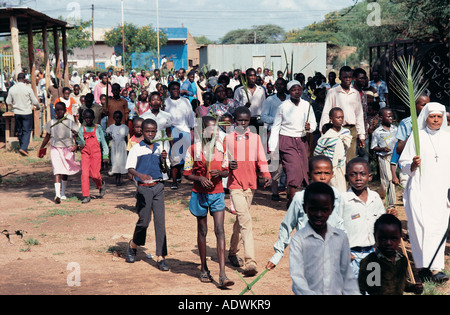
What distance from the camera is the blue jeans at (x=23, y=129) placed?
1576cm

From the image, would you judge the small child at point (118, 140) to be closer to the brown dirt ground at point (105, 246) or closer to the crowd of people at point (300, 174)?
the crowd of people at point (300, 174)

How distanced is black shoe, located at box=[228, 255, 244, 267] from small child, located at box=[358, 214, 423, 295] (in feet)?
8.56

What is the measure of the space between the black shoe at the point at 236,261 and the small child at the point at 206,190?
66 cm

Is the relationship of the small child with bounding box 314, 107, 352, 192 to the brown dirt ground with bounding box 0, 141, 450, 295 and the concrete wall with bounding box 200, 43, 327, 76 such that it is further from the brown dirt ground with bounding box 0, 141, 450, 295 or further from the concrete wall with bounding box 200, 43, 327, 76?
the concrete wall with bounding box 200, 43, 327, 76

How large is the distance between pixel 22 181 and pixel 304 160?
660 cm

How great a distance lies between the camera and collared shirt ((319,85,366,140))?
8.69 metres

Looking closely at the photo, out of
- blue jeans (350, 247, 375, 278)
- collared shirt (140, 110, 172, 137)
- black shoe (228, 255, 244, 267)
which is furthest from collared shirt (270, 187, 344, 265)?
collared shirt (140, 110, 172, 137)

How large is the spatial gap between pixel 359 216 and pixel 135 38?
45.6 m

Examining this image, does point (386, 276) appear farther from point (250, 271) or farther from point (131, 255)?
point (131, 255)

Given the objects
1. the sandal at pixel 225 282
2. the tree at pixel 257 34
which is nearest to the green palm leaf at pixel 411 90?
the sandal at pixel 225 282

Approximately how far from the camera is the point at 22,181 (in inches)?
497
